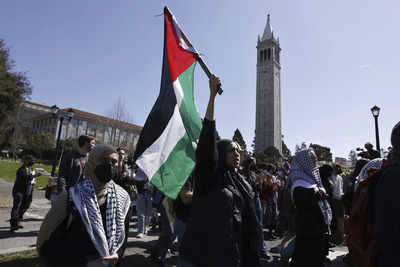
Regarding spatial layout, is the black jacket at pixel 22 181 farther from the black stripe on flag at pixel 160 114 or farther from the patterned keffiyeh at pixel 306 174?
the patterned keffiyeh at pixel 306 174

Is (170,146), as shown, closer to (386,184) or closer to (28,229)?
(386,184)

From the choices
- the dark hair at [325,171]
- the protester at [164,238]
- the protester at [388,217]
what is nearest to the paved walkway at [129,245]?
the protester at [164,238]

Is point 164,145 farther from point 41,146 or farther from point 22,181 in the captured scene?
point 41,146

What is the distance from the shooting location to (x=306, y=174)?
3.33 metres

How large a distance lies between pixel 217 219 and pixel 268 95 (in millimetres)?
85147

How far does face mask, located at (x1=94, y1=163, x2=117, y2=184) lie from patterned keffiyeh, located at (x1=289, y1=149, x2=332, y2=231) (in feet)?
6.84

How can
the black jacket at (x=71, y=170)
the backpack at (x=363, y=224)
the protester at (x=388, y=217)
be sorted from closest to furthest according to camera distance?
the protester at (x=388, y=217) → the backpack at (x=363, y=224) → the black jacket at (x=71, y=170)

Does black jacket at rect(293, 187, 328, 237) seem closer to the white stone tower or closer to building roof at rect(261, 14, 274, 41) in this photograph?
the white stone tower

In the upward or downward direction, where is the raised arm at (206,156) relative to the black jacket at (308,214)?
upward

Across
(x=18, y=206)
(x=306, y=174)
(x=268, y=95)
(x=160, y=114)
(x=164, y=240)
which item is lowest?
(x=164, y=240)

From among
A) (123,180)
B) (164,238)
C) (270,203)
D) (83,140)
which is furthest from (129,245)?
(270,203)

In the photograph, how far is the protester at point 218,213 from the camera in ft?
6.69

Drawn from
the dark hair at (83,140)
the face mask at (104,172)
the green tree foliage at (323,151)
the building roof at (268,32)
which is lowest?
the face mask at (104,172)

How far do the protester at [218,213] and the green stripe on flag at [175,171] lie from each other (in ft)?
2.24
